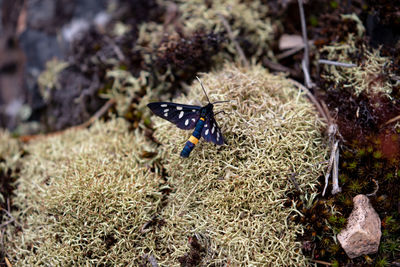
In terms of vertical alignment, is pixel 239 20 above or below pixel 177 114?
above

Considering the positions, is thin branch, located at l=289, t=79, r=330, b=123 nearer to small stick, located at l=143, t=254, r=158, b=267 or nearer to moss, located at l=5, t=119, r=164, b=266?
moss, located at l=5, t=119, r=164, b=266

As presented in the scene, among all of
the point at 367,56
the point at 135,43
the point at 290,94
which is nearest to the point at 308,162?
the point at 290,94

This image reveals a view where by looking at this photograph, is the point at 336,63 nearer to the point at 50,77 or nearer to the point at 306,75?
the point at 306,75

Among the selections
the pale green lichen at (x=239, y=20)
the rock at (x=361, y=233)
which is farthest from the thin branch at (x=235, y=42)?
the rock at (x=361, y=233)

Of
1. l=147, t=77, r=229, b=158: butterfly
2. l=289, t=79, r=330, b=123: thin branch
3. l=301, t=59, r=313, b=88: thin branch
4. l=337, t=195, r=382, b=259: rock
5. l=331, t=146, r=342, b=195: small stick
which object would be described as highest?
l=147, t=77, r=229, b=158: butterfly

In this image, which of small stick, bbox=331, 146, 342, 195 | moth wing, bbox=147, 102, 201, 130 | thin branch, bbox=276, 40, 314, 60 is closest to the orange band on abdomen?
moth wing, bbox=147, 102, 201, 130

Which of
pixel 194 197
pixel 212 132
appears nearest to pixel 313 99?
pixel 212 132
